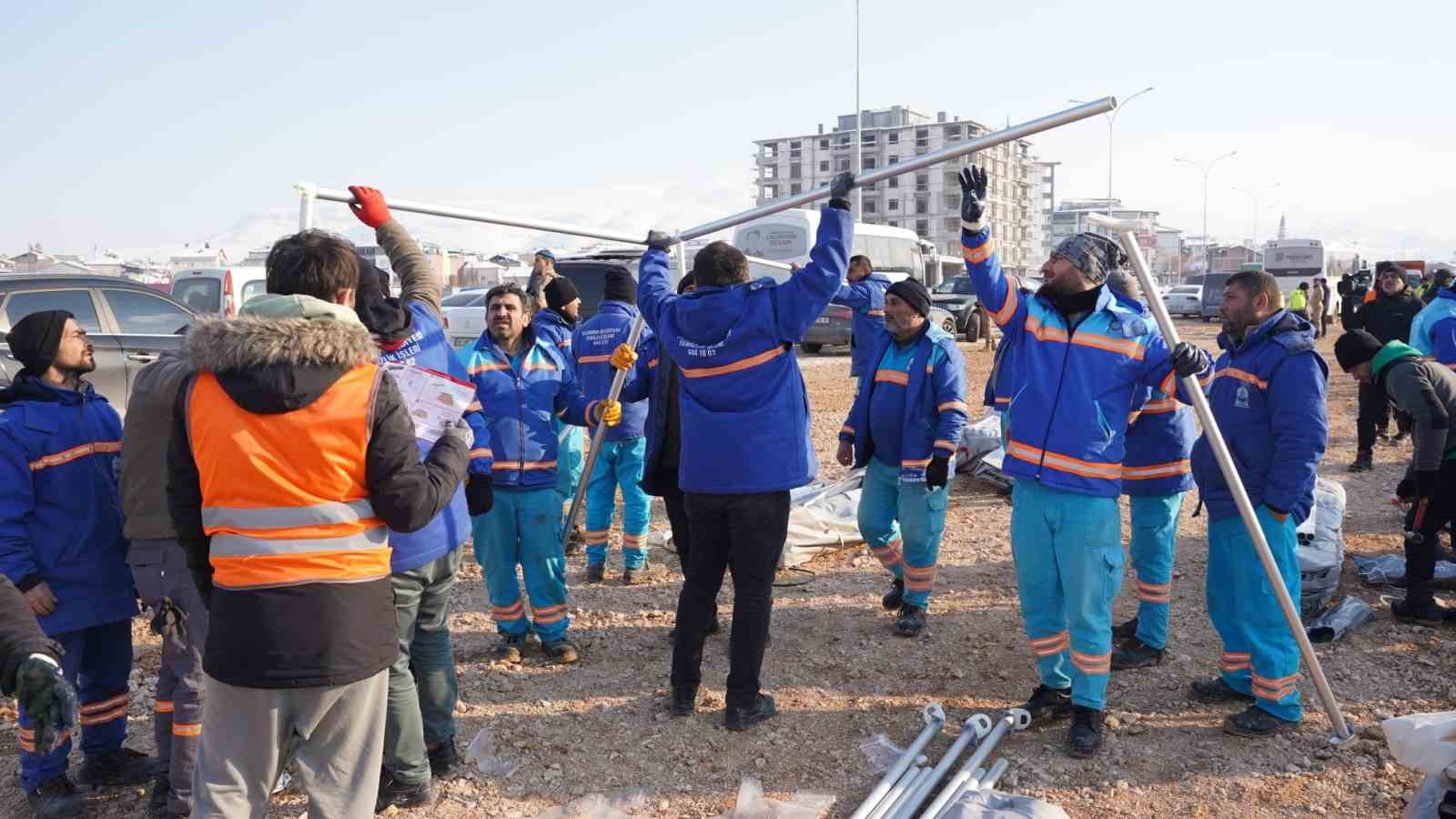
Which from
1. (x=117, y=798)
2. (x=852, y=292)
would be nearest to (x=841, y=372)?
(x=852, y=292)

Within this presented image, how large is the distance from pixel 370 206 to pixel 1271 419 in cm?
367

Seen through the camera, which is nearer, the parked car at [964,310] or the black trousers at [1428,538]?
the black trousers at [1428,538]

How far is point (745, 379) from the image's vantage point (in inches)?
160

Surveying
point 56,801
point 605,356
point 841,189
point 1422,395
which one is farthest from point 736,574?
point 1422,395

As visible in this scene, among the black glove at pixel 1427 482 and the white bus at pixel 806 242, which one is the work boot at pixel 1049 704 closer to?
the black glove at pixel 1427 482

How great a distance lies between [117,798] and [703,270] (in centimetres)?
303

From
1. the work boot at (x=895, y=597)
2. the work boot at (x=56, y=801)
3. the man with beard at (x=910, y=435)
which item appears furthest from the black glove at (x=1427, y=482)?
the work boot at (x=56, y=801)

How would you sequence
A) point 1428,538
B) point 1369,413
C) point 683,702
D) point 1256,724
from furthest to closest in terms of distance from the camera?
point 1369,413, point 1428,538, point 683,702, point 1256,724

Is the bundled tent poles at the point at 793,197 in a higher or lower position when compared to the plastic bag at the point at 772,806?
higher

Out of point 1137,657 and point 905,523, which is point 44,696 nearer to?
point 905,523

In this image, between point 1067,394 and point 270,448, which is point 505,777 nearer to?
point 270,448

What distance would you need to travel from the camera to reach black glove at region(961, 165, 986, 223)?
388cm

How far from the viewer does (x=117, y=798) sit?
374cm

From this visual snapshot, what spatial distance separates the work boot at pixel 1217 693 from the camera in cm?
438
